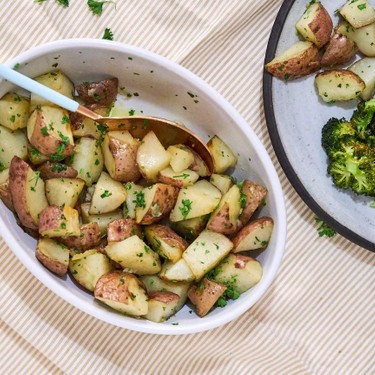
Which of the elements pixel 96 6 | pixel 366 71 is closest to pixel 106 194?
pixel 96 6

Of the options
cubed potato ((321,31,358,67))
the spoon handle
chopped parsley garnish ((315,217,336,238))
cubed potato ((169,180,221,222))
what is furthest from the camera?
chopped parsley garnish ((315,217,336,238))

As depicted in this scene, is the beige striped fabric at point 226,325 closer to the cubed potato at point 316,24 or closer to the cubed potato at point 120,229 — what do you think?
the cubed potato at point 316,24

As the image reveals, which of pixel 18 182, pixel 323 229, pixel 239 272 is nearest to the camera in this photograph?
pixel 18 182

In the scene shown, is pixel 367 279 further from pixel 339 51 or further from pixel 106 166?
pixel 106 166

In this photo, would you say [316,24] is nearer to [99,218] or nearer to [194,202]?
[194,202]

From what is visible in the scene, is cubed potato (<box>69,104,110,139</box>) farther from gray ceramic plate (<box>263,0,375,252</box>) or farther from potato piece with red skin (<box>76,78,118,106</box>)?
gray ceramic plate (<box>263,0,375,252</box>)

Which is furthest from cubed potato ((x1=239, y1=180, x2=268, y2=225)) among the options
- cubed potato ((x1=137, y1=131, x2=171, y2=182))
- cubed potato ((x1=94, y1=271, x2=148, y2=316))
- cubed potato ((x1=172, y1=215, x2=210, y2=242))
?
cubed potato ((x1=94, y1=271, x2=148, y2=316))
